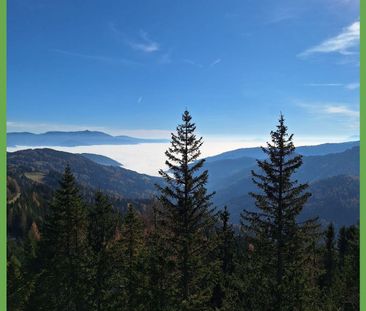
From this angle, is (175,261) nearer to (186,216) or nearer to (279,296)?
(186,216)

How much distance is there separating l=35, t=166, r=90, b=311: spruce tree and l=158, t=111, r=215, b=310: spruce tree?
35.1 feet

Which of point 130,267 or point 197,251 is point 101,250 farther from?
point 197,251

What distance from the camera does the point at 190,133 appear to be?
26.9 metres

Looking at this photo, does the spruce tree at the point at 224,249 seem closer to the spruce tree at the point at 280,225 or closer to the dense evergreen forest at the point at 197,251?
the dense evergreen forest at the point at 197,251

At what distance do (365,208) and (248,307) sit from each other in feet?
61.2

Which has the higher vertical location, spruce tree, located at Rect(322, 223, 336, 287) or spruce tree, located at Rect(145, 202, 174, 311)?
spruce tree, located at Rect(145, 202, 174, 311)

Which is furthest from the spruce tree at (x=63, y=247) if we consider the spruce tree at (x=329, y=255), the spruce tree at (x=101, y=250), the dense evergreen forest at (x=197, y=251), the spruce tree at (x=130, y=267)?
the spruce tree at (x=329, y=255)

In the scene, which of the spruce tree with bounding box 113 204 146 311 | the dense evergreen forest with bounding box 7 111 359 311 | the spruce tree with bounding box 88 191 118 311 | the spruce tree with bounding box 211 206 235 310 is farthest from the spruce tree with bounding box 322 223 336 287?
the spruce tree with bounding box 88 191 118 311

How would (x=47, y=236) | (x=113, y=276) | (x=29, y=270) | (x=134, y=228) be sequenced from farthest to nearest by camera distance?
1. (x=29, y=270)
2. (x=134, y=228)
3. (x=47, y=236)
4. (x=113, y=276)

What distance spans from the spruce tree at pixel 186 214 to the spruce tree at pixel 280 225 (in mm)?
3494

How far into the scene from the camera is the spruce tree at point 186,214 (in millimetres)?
26641

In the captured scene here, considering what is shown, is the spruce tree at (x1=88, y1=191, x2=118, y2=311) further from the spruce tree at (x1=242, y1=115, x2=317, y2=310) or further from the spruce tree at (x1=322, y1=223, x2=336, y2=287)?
the spruce tree at (x1=322, y1=223, x2=336, y2=287)

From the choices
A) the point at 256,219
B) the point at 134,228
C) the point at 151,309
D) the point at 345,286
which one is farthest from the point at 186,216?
the point at 345,286

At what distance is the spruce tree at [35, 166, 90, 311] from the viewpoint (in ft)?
112
